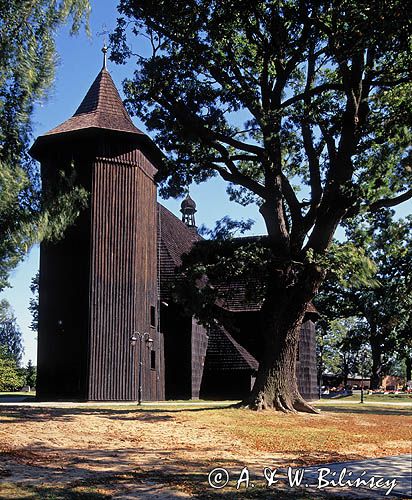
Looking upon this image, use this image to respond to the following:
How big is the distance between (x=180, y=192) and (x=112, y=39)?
18.5 feet

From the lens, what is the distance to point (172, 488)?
28.8 ft

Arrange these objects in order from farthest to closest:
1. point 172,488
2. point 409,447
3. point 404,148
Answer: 1. point 404,148
2. point 409,447
3. point 172,488

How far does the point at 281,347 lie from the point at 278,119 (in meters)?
7.64

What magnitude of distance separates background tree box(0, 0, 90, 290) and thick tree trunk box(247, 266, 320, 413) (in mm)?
9750

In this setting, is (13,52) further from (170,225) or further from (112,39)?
(170,225)

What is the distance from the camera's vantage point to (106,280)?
105 ft

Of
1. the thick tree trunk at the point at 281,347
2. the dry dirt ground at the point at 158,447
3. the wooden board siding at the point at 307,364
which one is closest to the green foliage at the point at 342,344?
the wooden board siding at the point at 307,364

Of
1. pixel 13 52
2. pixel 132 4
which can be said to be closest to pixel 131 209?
pixel 132 4

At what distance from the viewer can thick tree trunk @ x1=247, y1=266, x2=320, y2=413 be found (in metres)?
21.9

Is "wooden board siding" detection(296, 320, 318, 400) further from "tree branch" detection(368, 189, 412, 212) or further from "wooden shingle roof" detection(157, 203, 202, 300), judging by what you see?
"tree branch" detection(368, 189, 412, 212)

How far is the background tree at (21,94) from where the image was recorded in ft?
46.0

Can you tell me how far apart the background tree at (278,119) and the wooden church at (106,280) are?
933 cm

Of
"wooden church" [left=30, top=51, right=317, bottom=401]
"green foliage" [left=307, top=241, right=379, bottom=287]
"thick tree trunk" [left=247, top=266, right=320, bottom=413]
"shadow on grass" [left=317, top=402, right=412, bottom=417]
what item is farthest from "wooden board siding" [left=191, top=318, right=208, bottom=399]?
"green foliage" [left=307, top=241, right=379, bottom=287]

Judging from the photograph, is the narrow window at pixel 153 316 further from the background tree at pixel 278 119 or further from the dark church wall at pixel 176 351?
the background tree at pixel 278 119
